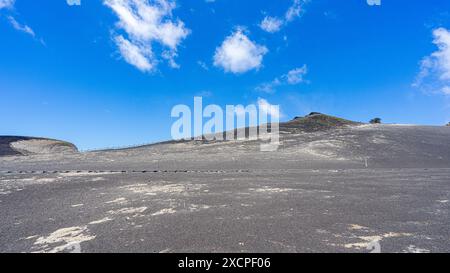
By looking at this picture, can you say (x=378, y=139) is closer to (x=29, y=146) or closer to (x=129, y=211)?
(x=129, y=211)

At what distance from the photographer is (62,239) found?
13.2 feet

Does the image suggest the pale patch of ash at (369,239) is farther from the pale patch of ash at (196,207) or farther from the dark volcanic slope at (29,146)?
the dark volcanic slope at (29,146)

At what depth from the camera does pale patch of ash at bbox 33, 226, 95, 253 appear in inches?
146

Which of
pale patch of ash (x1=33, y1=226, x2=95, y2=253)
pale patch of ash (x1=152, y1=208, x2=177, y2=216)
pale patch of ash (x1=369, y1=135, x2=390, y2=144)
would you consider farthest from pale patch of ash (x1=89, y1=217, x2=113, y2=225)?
pale patch of ash (x1=369, y1=135, x2=390, y2=144)

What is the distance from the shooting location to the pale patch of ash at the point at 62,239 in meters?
3.71

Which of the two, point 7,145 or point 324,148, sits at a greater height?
point 7,145

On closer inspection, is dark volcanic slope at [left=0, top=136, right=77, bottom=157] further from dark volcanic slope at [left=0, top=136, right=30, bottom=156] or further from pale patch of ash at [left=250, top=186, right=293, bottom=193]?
pale patch of ash at [left=250, top=186, right=293, bottom=193]

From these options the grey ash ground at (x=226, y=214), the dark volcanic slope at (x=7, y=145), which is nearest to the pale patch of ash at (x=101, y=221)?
the grey ash ground at (x=226, y=214)

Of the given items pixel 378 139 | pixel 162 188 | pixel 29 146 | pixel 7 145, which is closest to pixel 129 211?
pixel 162 188

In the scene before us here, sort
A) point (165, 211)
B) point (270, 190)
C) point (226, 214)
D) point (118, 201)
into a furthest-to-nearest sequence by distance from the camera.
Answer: point (270, 190), point (118, 201), point (165, 211), point (226, 214)

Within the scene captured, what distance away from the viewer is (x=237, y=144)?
877 inches
